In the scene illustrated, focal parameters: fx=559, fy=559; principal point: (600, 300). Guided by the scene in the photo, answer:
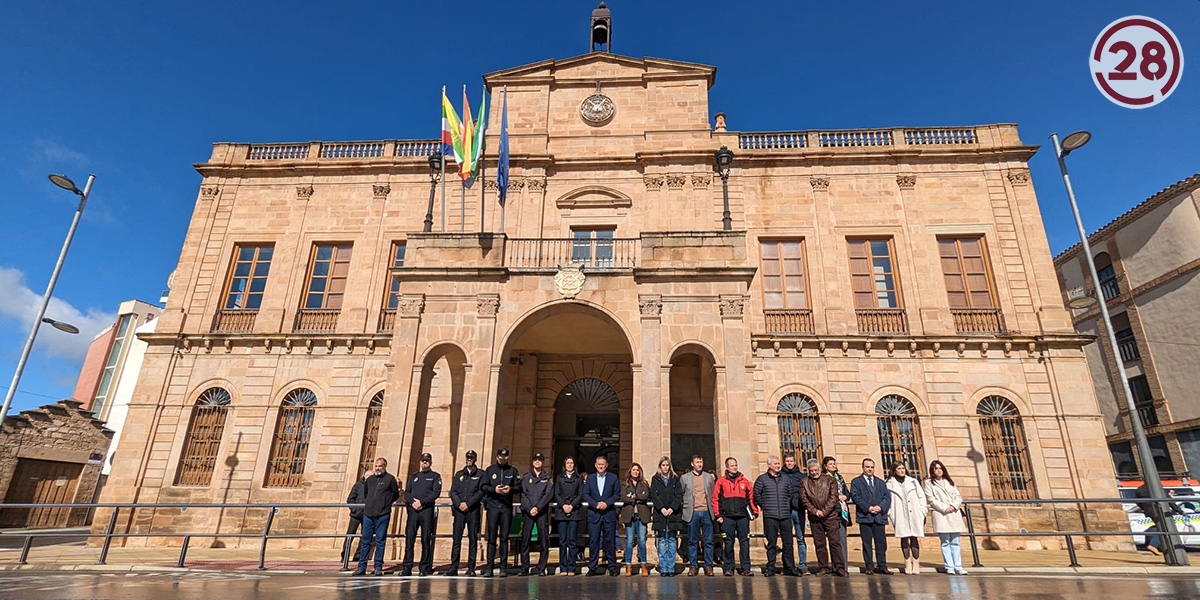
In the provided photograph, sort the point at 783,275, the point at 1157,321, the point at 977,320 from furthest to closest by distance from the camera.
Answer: the point at 1157,321
the point at 783,275
the point at 977,320

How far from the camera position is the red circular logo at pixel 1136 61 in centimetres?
447

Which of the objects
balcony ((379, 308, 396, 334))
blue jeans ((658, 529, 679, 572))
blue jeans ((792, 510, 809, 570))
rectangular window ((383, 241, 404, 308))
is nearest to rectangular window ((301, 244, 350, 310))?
rectangular window ((383, 241, 404, 308))

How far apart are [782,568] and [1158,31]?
7154 millimetres

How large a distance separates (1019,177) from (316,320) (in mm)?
21187

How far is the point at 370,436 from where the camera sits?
1518 cm

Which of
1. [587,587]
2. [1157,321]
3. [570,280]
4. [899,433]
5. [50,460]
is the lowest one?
[587,587]

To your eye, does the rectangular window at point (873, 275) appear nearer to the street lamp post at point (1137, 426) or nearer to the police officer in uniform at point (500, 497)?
the street lamp post at point (1137, 426)

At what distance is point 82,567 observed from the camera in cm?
857

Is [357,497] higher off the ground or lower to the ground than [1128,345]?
lower

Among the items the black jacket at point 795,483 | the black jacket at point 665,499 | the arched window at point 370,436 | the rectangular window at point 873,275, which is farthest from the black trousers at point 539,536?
the rectangular window at point 873,275

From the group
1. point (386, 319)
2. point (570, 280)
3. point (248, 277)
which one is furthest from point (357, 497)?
point (248, 277)

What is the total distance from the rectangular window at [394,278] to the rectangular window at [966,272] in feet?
52.4

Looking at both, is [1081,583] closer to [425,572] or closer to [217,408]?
[425,572]

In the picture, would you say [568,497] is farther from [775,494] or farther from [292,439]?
[292,439]
